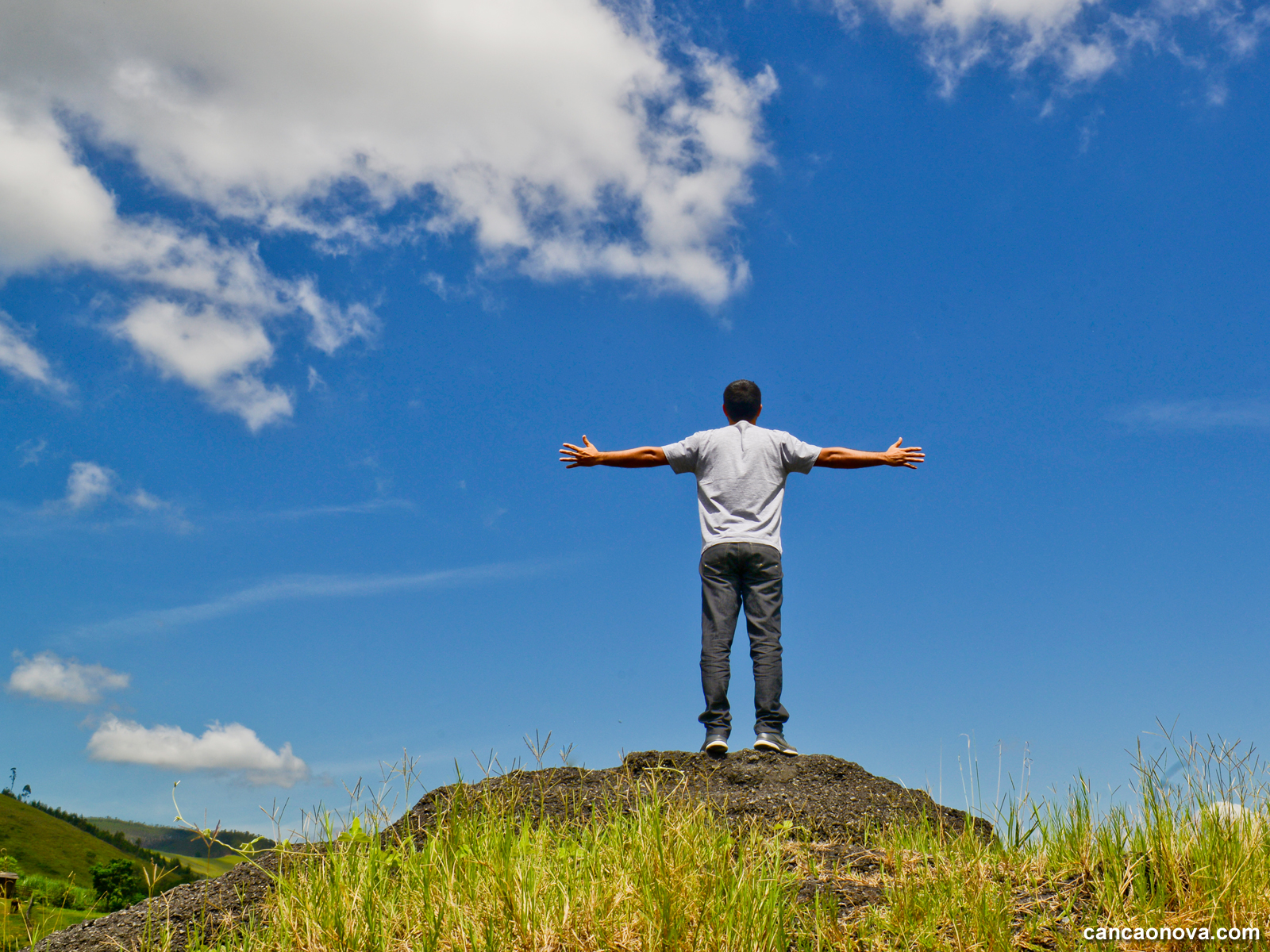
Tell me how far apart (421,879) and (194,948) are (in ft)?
4.73

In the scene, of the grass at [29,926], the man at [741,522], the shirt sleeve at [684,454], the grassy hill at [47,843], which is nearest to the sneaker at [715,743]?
the man at [741,522]

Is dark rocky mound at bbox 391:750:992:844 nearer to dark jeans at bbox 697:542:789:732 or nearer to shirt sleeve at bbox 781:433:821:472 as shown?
dark jeans at bbox 697:542:789:732

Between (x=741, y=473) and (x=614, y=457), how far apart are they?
1194 mm

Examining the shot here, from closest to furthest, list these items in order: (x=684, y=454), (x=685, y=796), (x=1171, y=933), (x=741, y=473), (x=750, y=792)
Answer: (x=1171, y=933) < (x=685, y=796) < (x=750, y=792) < (x=741, y=473) < (x=684, y=454)

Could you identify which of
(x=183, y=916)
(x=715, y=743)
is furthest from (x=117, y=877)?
(x=715, y=743)

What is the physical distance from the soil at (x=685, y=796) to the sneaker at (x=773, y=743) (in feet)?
→ 0.34

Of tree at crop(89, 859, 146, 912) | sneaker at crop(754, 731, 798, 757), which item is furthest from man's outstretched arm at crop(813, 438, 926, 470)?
tree at crop(89, 859, 146, 912)

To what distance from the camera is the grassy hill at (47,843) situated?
30516mm

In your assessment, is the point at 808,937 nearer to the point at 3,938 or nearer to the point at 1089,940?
the point at 1089,940

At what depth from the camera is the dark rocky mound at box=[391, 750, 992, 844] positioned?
5645mm

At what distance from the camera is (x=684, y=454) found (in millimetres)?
7773

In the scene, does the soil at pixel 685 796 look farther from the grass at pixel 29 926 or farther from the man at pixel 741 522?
the man at pixel 741 522

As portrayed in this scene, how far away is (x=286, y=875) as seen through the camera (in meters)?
4.76

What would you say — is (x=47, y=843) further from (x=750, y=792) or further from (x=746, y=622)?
(x=750, y=792)
